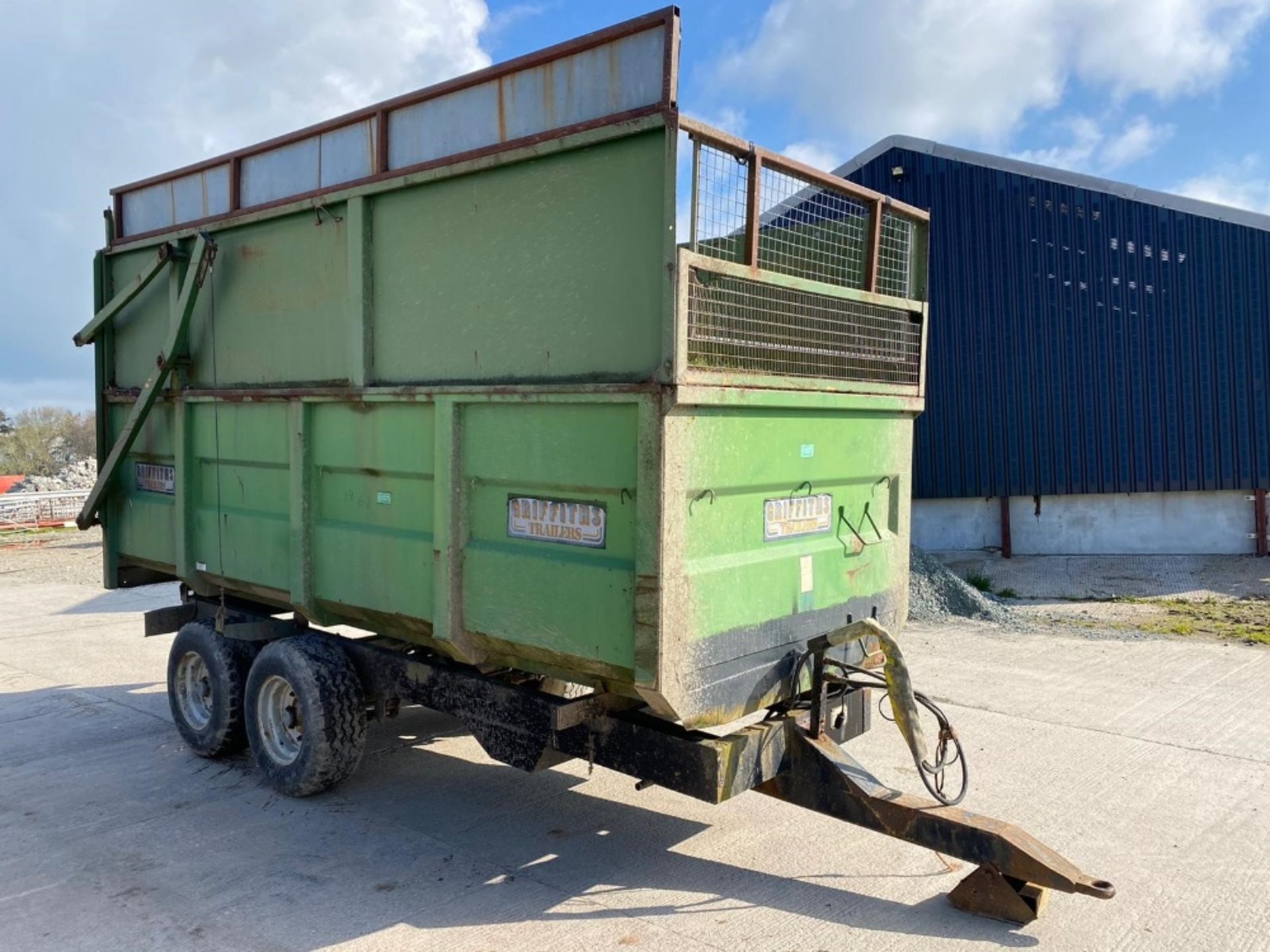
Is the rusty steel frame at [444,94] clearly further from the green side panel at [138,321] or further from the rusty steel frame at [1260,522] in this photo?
the rusty steel frame at [1260,522]

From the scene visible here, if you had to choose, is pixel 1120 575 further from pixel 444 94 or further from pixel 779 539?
pixel 444 94

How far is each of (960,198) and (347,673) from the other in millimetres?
11893

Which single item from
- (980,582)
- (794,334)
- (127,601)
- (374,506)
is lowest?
(127,601)

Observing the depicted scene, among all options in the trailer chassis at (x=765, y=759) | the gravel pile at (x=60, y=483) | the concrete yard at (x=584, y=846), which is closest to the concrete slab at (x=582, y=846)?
the concrete yard at (x=584, y=846)

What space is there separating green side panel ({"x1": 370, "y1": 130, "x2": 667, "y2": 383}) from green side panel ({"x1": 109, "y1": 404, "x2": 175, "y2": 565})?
222 centimetres

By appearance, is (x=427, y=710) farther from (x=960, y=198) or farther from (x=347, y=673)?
(x=960, y=198)

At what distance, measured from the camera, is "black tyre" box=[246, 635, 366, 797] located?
4816mm

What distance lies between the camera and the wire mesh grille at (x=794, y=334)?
142 inches

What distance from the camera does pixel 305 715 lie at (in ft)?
15.8

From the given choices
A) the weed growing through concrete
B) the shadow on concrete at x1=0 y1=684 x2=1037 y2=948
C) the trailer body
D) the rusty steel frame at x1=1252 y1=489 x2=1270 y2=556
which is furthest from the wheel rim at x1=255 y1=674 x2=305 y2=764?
the rusty steel frame at x1=1252 y1=489 x2=1270 y2=556

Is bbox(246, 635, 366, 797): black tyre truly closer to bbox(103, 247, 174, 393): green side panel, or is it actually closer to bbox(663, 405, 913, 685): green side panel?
bbox(663, 405, 913, 685): green side panel

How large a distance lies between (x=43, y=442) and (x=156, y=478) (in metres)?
44.0

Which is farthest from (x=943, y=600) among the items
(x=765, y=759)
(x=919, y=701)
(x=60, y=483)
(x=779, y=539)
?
(x=60, y=483)

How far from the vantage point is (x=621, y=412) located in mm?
3566
